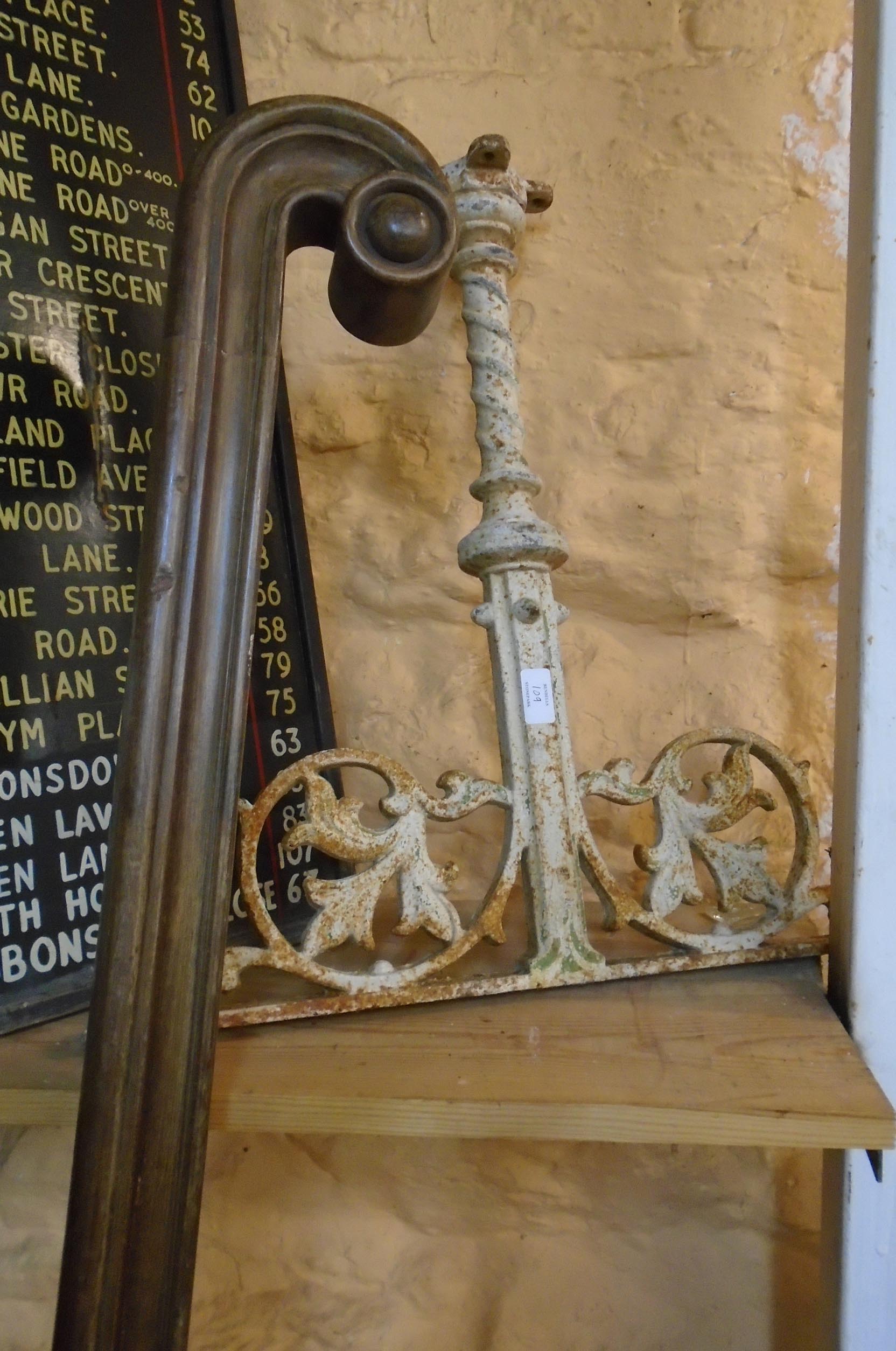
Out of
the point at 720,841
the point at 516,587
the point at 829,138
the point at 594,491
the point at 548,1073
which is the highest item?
the point at 829,138

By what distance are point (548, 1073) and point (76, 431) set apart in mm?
528

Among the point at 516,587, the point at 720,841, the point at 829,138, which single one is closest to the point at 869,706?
the point at 720,841

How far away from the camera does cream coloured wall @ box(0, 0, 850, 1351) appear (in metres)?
0.75

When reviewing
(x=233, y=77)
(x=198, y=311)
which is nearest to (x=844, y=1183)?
(x=198, y=311)

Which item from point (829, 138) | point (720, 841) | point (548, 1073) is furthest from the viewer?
point (829, 138)

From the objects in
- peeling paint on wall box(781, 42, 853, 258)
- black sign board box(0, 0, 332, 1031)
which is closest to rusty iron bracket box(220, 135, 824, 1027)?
black sign board box(0, 0, 332, 1031)

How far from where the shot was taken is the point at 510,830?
0.58 m

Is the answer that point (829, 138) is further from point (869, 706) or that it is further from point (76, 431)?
point (76, 431)

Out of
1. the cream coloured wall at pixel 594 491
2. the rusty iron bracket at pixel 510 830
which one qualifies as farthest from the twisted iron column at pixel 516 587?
the cream coloured wall at pixel 594 491

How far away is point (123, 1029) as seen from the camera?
1.39ft

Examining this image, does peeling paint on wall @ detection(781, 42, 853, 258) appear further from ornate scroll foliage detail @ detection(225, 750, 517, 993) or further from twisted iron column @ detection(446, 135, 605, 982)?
ornate scroll foliage detail @ detection(225, 750, 517, 993)

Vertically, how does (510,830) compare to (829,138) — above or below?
below

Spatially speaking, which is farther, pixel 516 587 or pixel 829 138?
pixel 829 138

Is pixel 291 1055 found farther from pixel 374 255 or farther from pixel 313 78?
pixel 313 78
